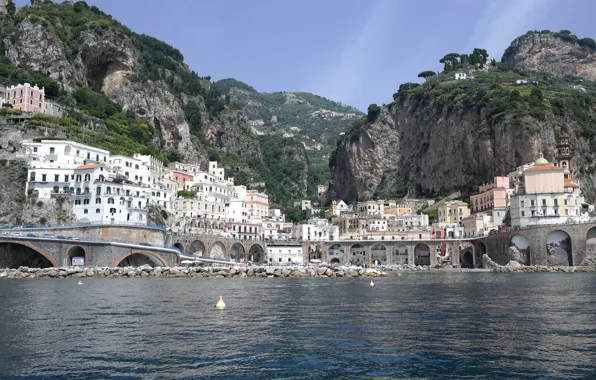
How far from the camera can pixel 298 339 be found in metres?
19.8

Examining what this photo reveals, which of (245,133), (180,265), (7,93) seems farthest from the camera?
(245,133)

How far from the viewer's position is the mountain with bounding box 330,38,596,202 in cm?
11419

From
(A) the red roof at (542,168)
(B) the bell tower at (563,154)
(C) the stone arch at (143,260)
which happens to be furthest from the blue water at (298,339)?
(B) the bell tower at (563,154)

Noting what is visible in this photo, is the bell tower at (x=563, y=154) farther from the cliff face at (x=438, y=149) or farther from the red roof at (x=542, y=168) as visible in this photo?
the red roof at (x=542, y=168)

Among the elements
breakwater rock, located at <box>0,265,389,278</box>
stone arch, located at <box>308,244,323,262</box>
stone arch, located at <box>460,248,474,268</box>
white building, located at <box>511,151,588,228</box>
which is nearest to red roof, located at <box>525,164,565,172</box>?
white building, located at <box>511,151,588,228</box>

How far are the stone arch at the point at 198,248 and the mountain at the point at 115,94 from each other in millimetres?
19762

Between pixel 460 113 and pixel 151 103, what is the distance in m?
70.6

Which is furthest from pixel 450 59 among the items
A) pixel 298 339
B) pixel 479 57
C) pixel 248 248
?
pixel 298 339

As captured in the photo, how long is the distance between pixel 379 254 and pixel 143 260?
5568 cm

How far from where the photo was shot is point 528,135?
112375mm

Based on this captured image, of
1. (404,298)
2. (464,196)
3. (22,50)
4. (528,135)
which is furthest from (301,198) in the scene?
(404,298)

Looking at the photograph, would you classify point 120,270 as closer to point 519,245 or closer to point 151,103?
point 519,245

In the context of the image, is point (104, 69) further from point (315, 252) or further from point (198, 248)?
point (315, 252)

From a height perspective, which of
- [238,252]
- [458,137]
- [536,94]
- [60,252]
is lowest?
[60,252]
